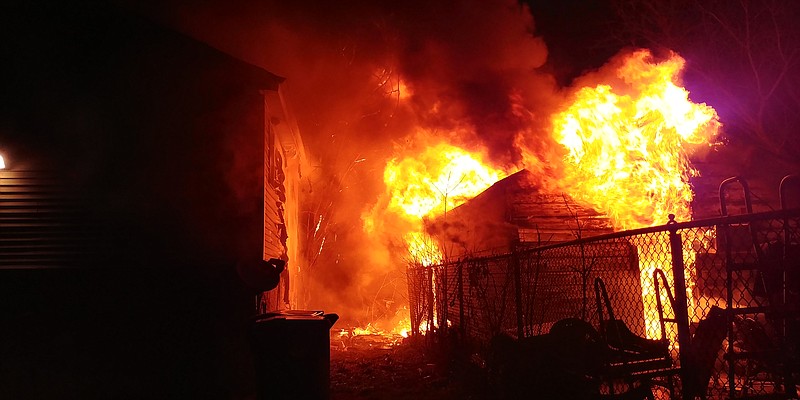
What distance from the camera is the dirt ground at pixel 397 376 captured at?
24.8 feet

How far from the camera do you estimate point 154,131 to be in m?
8.15

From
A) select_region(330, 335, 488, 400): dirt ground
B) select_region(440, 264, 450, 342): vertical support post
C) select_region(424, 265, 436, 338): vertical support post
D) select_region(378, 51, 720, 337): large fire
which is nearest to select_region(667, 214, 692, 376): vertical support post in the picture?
select_region(330, 335, 488, 400): dirt ground

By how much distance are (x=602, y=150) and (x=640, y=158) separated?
2.61ft

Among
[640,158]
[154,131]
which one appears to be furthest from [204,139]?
[640,158]

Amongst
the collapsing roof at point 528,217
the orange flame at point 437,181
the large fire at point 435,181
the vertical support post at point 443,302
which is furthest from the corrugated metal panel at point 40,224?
the orange flame at point 437,181

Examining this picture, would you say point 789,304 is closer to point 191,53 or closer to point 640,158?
point 640,158

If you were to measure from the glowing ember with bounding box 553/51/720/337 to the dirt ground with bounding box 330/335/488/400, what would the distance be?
188 inches

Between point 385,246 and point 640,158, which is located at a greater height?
point 640,158

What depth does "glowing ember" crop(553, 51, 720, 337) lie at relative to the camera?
1074cm

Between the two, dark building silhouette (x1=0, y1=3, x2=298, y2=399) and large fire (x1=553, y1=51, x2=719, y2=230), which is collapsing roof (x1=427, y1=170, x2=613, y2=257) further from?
dark building silhouette (x1=0, y1=3, x2=298, y2=399)

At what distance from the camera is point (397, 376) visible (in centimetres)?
887

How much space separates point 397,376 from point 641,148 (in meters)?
7.12

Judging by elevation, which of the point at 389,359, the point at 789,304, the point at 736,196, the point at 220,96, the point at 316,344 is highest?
the point at 220,96

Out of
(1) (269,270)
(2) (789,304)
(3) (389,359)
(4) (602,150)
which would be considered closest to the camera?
(2) (789,304)
